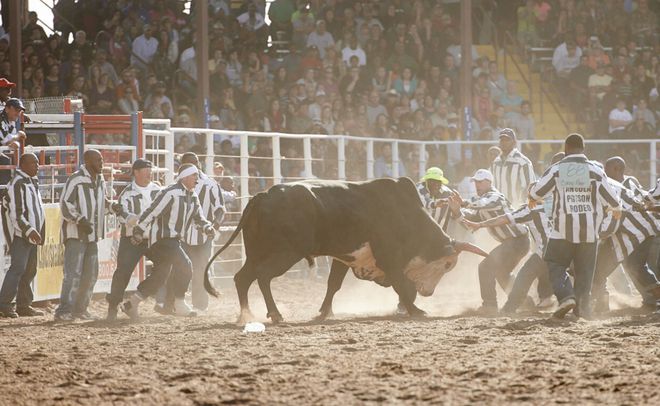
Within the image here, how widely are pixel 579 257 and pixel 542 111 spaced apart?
40.7 ft

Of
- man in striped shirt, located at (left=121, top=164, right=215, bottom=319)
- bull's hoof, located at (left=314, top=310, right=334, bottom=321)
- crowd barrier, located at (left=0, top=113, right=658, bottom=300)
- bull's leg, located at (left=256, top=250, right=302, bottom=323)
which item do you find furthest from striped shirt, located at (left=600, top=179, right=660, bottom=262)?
crowd barrier, located at (left=0, top=113, right=658, bottom=300)

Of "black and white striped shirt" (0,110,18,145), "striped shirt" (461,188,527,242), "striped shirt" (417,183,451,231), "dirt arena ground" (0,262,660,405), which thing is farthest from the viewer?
"striped shirt" (417,183,451,231)

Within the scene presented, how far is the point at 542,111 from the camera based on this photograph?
23.7 m

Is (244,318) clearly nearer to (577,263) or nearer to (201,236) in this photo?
(201,236)

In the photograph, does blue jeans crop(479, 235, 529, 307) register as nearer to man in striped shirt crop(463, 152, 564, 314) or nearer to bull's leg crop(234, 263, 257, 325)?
man in striped shirt crop(463, 152, 564, 314)

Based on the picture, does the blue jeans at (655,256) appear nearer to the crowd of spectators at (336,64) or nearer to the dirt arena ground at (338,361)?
the dirt arena ground at (338,361)

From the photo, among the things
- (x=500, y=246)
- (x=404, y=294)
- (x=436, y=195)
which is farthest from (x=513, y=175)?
(x=404, y=294)

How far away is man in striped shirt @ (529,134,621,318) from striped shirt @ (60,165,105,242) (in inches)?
157

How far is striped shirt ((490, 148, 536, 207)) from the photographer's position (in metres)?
16.2

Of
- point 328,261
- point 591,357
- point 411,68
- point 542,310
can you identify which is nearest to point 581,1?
point 411,68

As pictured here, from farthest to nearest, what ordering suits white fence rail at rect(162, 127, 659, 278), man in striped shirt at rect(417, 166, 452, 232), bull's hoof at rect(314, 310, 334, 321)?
white fence rail at rect(162, 127, 659, 278)
man in striped shirt at rect(417, 166, 452, 232)
bull's hoof at rect(314, 310, 334, 321)

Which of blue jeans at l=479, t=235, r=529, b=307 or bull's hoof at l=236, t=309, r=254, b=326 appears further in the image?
blue jeans at l=479, t=235, r=529, b=307

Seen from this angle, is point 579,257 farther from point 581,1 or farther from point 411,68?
point 581,1

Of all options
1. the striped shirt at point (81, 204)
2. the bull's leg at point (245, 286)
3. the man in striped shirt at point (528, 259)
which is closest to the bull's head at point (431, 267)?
the man in striped shirt at point (528, 259)
